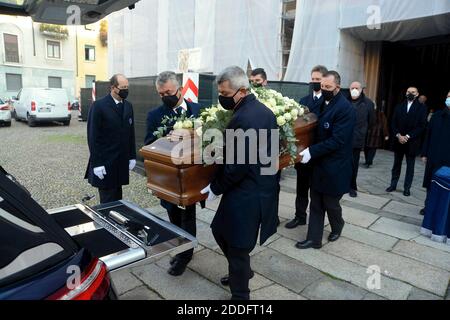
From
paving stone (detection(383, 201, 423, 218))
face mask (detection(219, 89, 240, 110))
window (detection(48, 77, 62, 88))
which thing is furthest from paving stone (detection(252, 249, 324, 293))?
window (detection(48, 77, 62, 88))

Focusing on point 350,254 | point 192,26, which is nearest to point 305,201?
point 350,254

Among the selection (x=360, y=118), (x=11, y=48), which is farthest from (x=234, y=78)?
(x=11, y=48)

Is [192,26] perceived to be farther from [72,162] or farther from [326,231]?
[326,231]

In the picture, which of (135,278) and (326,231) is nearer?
(135,278)

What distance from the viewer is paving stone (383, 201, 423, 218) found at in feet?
16.8

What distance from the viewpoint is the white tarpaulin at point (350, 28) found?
7.38m

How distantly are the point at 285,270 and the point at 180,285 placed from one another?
100 cm

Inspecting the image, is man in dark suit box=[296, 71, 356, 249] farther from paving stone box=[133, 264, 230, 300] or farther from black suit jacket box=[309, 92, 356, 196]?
paving stone box=[133, 264, 230, 300]

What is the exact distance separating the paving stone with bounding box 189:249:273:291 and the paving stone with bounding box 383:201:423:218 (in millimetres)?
2743

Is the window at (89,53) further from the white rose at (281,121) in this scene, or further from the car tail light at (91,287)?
the car tail light at (91,287)

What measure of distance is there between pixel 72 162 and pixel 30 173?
48.7 inches

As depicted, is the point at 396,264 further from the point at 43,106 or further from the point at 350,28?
the point at 43,106

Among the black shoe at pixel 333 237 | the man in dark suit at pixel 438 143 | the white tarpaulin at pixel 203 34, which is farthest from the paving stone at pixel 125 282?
the white tarpaulin at pixel 203 34
